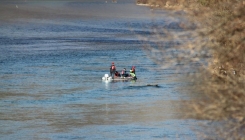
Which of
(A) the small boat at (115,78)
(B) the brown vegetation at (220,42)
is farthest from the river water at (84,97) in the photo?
(B) the brown vegetation at (220,42)

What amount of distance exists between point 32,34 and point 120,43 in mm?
16802

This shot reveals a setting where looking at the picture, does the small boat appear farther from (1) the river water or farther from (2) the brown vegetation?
(2) the brown vegetation

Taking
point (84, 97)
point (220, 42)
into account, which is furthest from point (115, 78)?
point (220, 42)

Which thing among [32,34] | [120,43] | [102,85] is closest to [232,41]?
[102,85]

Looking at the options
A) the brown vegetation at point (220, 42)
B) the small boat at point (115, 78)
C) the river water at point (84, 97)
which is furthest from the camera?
the small boat at point (115, 78)

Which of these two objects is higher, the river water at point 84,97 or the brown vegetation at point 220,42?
the brown vegetation at point 220,42

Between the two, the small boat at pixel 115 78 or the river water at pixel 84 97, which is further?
the small boat at pixel 115 78

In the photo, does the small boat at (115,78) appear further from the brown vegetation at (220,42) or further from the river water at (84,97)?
the brown vegetation at (220,42)

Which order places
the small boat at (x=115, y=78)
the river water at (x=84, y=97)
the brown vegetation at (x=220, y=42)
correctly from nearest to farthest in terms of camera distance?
1. the brown vegetation at (x=220, y=42)
2. the river water at (x=84, y=97)
3. the small boat at (x=115, y=78)

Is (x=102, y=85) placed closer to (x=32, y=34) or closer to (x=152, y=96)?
(x=152, y=96)

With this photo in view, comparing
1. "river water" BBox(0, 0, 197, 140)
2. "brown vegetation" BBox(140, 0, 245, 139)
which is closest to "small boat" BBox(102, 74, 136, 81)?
"river water" BBox(0, 0, 197, 140)

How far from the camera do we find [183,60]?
1016 centimetres

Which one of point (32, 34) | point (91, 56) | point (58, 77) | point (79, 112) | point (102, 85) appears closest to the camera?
point (79, 112)

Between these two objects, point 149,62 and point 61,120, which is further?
point 149,62
